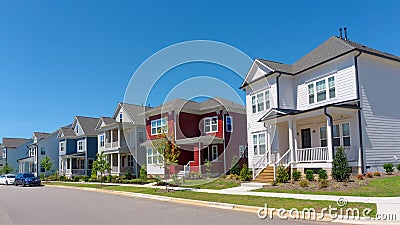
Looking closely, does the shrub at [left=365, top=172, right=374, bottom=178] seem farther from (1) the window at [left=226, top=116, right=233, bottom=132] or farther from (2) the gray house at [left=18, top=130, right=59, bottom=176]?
(2) the gray house at [left=18, top=130, right=59, bottom=176]

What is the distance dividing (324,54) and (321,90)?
2.58m

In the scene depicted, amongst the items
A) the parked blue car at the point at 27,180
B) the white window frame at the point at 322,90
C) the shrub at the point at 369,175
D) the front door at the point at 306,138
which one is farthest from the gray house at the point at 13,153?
the shrub at the point at 369,175

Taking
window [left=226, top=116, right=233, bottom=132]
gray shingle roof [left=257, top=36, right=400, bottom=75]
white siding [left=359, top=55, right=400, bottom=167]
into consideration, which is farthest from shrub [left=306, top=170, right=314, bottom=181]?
window [left=226, top=116, right=233, bottom=132]

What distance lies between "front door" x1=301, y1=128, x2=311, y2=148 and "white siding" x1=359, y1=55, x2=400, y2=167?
4.43m

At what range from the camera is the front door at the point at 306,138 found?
24.0 m

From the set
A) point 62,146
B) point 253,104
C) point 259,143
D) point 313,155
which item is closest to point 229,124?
point 253,104

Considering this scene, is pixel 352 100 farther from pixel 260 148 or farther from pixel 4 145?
pixel 4 145

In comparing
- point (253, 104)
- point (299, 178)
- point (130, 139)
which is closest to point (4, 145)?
point (130, 139)

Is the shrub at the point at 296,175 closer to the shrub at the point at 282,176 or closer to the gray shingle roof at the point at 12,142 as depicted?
the shrub at the point at 282,176

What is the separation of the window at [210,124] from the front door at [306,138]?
11492 millimetres

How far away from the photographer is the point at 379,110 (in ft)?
68.7

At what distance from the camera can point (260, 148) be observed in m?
26.2

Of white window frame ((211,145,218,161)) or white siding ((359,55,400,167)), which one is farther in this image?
white window frame ((211,145,218,161))

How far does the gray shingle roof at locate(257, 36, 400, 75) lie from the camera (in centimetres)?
2177
